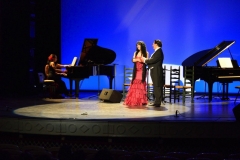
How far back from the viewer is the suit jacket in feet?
22.7

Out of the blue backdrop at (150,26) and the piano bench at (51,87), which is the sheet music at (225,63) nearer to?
the blue backdrop at (150,26)

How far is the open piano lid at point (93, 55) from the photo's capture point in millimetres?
9438

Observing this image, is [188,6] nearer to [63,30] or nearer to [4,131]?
[63,30]

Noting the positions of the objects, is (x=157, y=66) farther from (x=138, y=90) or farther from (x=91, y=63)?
(x=91, y=63)

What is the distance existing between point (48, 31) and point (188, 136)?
813cm

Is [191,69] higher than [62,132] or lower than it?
higher

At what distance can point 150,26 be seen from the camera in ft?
38.3

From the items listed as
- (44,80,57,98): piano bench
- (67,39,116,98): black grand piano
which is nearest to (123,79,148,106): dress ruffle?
(67,39,116,98): black grand piano

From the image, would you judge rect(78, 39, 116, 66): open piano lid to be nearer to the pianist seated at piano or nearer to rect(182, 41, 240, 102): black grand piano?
the pianist seated at piano

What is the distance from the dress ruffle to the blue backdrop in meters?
4.41

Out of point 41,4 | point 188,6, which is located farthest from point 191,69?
point 41,4

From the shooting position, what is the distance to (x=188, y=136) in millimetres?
4852

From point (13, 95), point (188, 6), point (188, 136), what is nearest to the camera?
point (188, 136)

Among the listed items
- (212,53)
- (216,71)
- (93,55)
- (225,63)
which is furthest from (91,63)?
(225,63)
